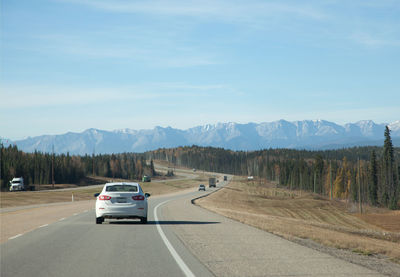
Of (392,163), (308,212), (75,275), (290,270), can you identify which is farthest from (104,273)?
(392,163)

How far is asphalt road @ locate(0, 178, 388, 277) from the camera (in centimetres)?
1036

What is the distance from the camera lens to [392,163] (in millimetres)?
122438

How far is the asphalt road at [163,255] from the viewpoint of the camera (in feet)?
34.0

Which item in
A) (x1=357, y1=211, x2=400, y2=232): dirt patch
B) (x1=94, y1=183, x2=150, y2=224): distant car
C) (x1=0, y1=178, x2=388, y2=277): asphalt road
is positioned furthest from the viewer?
(x1=357, y1=211, x2=400, y2=232): dirt patch

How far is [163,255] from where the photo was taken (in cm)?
1277

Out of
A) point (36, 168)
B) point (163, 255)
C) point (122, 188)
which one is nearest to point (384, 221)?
point (122, 188)

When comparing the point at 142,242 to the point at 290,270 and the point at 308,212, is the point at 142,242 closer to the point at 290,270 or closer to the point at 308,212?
the point at 290,270

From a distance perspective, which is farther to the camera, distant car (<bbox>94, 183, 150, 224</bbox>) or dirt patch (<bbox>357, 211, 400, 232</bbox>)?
dirt patch (<bbox>357, 211, 400, 232</bbox>)

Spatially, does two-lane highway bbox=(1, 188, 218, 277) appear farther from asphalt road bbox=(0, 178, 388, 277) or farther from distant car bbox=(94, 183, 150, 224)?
distant car bbox=(94, 183, 150, 224)

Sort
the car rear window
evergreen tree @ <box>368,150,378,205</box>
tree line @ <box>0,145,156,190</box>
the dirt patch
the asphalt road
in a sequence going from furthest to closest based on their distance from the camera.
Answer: evergreen tree @ <box>368,150,378,205</box> → tree line @ <box>0,145,156,190</box> → the dirt patch → the car rear window → the asphalt road

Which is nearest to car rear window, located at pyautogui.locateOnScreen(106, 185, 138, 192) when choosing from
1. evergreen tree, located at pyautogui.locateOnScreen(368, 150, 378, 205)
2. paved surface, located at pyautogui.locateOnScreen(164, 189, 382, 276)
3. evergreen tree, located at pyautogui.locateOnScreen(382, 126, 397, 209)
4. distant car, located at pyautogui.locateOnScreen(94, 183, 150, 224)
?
distant car, located at pyautogui.locateOnScreen(94, 183, 150, 224)

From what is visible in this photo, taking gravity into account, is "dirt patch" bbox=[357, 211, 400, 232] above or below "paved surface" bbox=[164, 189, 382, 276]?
below

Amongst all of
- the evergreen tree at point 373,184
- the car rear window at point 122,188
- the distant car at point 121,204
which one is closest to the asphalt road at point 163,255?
the distant car at point 121,204

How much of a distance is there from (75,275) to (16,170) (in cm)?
11396
